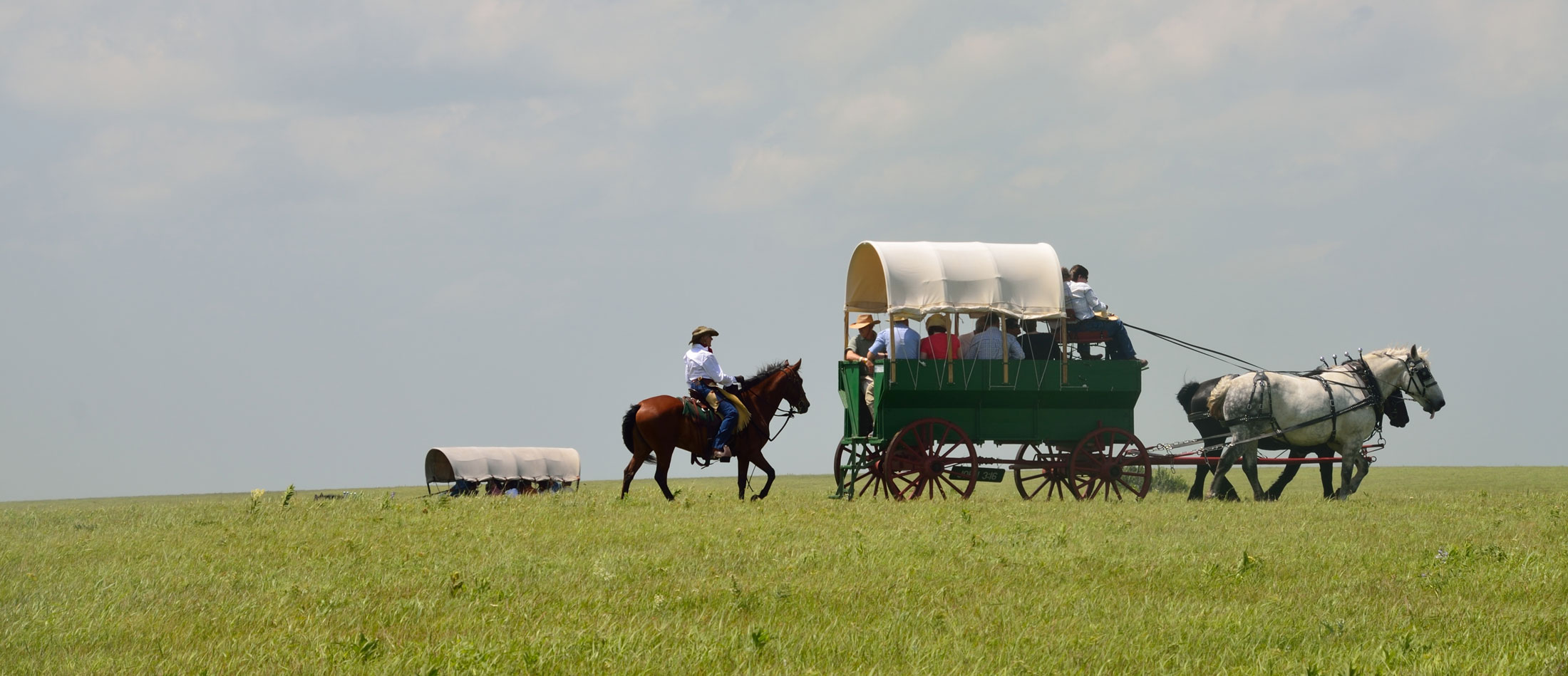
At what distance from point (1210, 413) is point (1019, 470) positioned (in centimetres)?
323

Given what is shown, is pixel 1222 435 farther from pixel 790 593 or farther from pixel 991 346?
pixel 790 593

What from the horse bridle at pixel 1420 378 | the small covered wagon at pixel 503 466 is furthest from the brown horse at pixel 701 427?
the small covered wagon at pixel 503 466

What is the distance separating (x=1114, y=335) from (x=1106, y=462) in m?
1.75

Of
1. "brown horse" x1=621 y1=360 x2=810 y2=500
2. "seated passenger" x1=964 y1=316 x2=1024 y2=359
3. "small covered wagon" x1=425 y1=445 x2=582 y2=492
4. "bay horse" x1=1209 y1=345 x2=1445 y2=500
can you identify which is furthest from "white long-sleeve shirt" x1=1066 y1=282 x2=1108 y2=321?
"small covered wagon" x1=425 y1=445 x2=582 y2=492

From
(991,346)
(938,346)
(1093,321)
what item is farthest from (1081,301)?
(938,346)

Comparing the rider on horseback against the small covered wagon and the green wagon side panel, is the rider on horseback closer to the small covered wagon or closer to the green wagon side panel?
the green wagon side panel

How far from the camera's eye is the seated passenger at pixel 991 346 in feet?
54.7

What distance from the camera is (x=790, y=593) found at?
7785mm

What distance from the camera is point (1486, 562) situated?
31.6ft

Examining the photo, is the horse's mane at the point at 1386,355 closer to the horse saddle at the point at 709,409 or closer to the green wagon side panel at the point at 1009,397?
the green wagon side panel at the point at 1009,397

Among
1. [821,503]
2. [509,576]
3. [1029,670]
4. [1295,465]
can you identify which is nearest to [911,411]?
[821,503]

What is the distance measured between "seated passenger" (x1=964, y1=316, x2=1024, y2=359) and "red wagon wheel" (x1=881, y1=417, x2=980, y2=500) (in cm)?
113

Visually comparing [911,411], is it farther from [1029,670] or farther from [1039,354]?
[1029,670]

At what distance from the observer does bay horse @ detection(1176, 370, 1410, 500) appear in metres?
18.2
